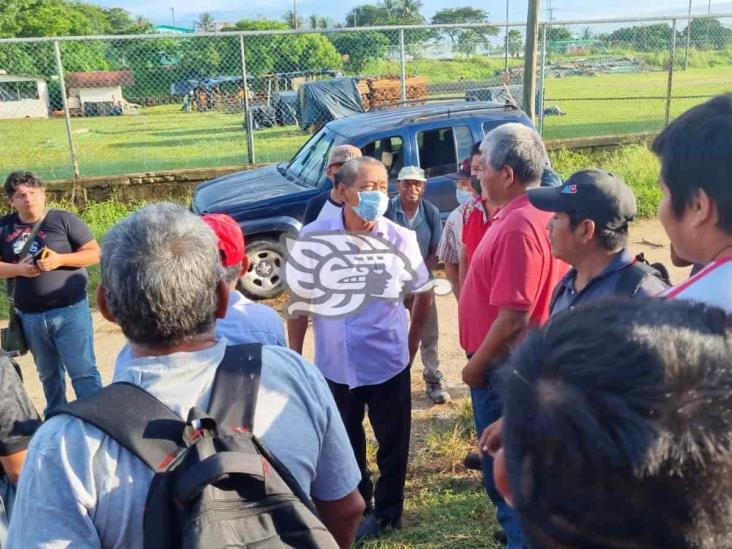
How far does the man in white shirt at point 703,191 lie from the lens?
1.64 m

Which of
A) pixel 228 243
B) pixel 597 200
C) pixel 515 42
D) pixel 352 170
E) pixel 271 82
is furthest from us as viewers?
pixel 271 82

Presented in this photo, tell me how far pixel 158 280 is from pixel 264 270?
5.89m

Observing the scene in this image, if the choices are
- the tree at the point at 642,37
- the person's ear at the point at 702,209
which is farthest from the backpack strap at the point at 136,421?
the tree at the point at 642,37

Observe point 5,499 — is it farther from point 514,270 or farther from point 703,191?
point 703,191

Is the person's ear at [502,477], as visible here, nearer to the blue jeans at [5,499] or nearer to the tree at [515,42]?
the blue jeans at [5,499]

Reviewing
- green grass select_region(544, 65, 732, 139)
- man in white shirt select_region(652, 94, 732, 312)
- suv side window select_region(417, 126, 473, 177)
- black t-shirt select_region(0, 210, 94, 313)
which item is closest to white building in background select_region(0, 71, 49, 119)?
suv side window select_region(417, 126, 473, 177)

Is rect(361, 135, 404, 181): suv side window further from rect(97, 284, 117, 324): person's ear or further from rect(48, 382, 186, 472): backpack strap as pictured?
rect(48, 382, 186, 472): backpack strap

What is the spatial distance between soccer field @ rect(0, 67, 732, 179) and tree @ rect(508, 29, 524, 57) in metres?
1.97

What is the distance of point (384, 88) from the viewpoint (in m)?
20.0

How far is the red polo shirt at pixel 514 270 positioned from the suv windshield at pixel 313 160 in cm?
460

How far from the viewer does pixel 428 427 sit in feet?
15.5

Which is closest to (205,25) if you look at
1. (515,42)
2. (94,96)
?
(94,96)

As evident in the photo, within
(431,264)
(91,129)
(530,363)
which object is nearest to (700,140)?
(530,363)

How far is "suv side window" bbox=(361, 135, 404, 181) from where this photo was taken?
7262mm
